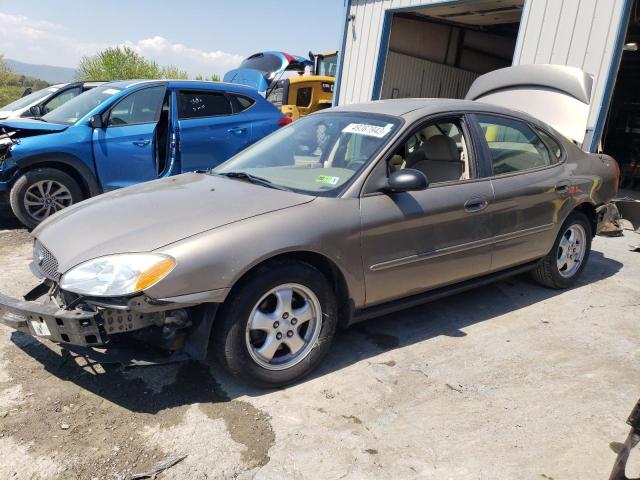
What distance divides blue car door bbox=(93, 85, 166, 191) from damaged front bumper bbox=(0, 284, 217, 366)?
3425 mm

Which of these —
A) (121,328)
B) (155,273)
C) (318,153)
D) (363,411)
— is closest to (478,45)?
(318,153)

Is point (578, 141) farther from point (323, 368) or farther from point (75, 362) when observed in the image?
point (75, 362)

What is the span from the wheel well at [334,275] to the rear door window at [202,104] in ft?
13.3

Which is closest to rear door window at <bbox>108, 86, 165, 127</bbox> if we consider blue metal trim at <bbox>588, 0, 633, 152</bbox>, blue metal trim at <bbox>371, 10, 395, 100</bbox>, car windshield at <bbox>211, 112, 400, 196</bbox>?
car windshield at <bbox>211, 112, 400, 196</bbox>

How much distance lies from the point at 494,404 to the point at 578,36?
6387 mm

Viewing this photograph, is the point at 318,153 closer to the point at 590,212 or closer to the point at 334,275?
the point at 334,275

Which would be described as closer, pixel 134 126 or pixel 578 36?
pixel 134 126

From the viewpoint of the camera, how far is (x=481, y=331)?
378 centimetres

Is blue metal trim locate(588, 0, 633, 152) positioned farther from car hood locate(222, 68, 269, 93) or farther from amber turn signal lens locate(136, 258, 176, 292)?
car hood locate(222, 68, 269, 93)

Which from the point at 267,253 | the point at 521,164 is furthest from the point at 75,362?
the point at 521,164

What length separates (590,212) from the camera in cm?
469

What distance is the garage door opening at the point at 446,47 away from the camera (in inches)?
461

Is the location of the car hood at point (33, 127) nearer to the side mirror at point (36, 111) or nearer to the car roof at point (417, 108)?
the side mirror at point (36, 111)

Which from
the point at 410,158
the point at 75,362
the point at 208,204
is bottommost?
the point at 75,362
